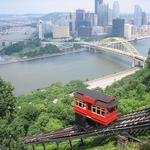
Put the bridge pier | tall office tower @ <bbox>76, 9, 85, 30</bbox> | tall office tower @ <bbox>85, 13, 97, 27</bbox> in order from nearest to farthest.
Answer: the bridge pier → tall office tower @ <bbox>76, 9, 85, 30</bbox> → tall office tower @ <bbox>85, 13, 97, 27</bbox>

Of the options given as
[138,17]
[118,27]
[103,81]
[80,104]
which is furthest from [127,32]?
[80,104]

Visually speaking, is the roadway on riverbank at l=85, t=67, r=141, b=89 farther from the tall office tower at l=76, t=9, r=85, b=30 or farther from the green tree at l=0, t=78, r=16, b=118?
the tall office tower at l=76, t=9, r=85, b=30

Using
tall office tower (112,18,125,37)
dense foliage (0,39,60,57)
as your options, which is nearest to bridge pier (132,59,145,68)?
dense foliage (0,39,60,57)

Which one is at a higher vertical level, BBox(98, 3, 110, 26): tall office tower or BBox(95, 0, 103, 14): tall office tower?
BBox(95, 0, 103, 14): tall office tower

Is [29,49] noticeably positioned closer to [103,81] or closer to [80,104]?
[103,81]

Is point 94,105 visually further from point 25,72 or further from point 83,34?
point 83,34

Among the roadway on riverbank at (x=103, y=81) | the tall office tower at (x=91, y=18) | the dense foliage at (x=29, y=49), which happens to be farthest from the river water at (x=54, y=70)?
the tall office tower at (x=91, y=18)

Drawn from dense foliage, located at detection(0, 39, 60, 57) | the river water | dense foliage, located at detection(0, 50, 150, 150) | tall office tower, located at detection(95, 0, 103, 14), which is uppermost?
tall office tower, located at detection(95, 0, 103, 14)
